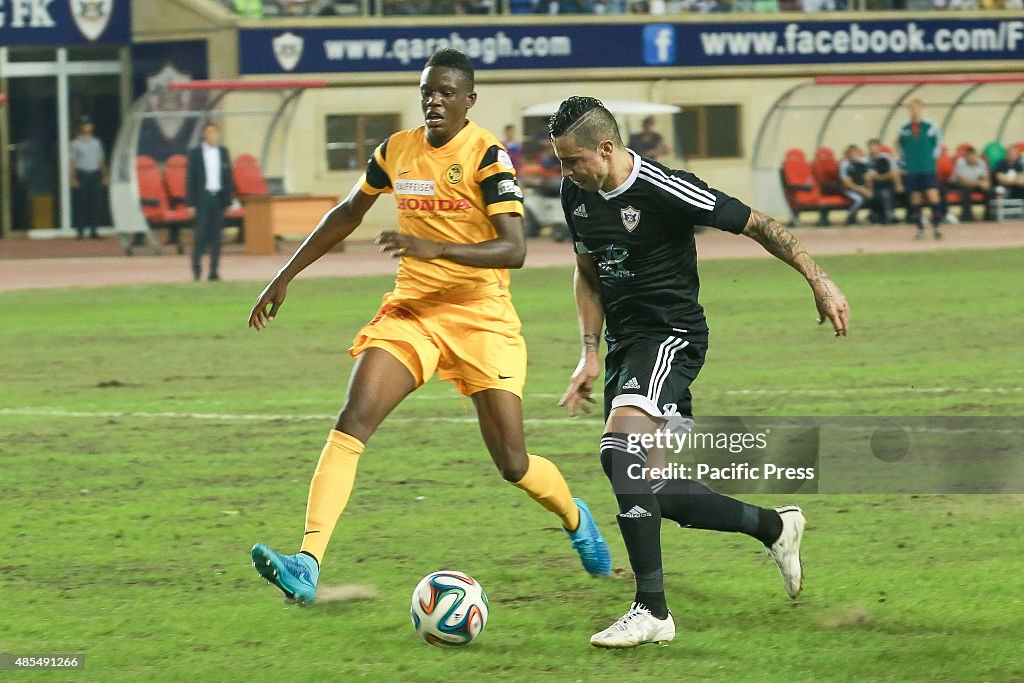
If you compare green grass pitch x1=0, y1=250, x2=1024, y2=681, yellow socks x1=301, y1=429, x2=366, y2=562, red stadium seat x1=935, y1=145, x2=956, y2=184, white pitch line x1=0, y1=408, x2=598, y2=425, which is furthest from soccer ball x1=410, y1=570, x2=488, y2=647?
red stadium seat x1=935, y1=145, x2=956, y2=184

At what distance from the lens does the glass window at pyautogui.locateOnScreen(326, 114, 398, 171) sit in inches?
1347

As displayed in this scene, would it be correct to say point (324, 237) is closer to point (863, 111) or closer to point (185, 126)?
point (185, 126)

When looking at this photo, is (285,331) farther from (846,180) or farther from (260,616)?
(846,180)

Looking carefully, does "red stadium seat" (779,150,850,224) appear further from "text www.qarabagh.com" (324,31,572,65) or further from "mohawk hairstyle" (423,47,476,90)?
"mohawk hairstyle" (423,47,476,90)

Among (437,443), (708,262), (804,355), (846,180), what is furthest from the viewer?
(846,180)

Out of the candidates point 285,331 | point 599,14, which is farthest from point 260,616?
point 599,14

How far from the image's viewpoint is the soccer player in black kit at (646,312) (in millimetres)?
5906

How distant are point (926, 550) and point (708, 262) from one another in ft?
59.0

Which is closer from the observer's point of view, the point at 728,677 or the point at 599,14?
the point at 728,677

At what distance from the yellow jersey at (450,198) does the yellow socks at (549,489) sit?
759 mm

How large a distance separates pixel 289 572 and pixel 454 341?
4.06 ft

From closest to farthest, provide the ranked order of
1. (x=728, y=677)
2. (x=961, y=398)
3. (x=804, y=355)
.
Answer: (x=728, y=677), (x=961, y=398), (x=804, y=355)

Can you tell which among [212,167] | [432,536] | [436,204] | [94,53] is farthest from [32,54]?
[436,204]

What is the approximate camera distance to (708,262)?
82.4ft
